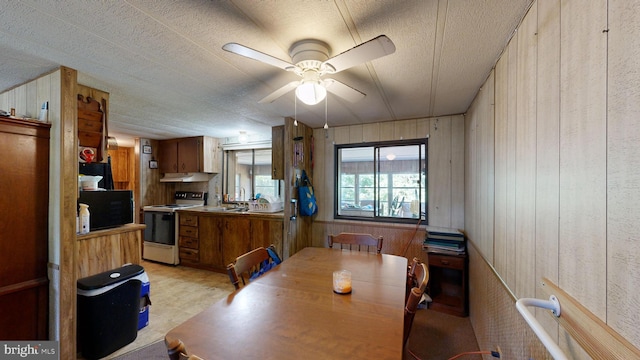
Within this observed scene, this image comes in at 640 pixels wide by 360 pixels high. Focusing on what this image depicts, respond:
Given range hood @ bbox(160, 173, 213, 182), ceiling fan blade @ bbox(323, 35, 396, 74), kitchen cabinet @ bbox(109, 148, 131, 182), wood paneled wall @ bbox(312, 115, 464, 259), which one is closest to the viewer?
ceiling fan blade @ bbox(323, 35, 396, 74)

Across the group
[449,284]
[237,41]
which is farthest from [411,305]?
[449,284]

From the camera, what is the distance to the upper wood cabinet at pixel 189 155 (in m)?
4.53

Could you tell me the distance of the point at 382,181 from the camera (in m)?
3.53

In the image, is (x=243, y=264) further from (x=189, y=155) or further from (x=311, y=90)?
(x=189, y=155)

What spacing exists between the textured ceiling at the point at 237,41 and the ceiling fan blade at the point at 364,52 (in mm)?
185

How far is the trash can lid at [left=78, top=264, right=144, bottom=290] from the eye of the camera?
1.94m

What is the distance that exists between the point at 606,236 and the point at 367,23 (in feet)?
4.38

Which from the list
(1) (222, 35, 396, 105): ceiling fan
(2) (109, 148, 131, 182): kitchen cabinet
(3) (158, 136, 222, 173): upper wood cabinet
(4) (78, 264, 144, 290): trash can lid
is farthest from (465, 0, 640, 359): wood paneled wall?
(2) (109, 148, 131, 182): kitchen cabinet

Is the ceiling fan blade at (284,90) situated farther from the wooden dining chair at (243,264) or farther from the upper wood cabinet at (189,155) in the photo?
the upper wood cabinet at (189,155)

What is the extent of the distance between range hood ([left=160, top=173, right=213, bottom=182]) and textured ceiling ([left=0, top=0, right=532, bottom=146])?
87.0 inches

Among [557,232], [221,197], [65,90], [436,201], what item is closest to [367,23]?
[557,232]

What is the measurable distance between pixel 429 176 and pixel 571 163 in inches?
96.0

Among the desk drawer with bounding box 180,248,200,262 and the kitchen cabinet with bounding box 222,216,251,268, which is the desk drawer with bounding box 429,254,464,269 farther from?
the desk drawer with bounding box 180,248,200,262

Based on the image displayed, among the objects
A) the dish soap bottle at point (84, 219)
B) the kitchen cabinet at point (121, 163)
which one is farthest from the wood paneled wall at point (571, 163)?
the kitchen cabinet at point (121, 163)
